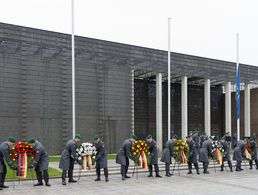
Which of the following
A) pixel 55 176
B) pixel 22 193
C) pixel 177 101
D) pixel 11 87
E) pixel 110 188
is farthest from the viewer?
pixel 177 101

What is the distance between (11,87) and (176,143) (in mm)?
12540

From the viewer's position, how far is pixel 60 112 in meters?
25.1

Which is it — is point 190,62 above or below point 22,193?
→ above

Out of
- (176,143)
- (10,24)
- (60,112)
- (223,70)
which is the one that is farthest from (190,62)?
(176,143)

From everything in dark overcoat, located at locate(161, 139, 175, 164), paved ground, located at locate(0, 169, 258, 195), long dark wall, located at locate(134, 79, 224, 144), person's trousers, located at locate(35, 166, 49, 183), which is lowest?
paved ground, located at locate(0, 169, 258, 195)

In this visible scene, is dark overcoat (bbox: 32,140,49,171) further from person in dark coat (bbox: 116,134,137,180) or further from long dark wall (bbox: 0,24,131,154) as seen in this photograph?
long dark wall (bbox: 0,24,131,154)

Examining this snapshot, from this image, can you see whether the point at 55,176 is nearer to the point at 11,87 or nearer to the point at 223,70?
the point at 11,87

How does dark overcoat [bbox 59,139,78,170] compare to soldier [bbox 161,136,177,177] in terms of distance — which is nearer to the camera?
dark overcoat [bbox 59,139,78,170]

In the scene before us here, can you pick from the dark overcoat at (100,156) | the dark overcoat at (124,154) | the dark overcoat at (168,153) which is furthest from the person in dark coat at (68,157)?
the dark overcoat at (168,153)

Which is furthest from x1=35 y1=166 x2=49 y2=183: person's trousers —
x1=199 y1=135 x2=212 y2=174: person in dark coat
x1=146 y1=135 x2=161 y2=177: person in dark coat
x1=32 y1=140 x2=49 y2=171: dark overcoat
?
x1=199 y1=135 x2=212 y2=174: person in dark coat

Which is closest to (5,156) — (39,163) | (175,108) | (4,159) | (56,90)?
(4,159)

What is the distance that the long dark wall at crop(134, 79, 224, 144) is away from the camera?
36.2m

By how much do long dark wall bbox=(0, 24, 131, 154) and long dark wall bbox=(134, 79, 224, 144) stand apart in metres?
7.98

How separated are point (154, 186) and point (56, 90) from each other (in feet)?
47.0
